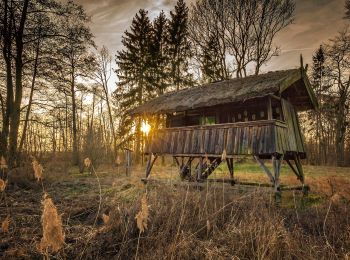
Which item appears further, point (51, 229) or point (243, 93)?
point (243, 93)

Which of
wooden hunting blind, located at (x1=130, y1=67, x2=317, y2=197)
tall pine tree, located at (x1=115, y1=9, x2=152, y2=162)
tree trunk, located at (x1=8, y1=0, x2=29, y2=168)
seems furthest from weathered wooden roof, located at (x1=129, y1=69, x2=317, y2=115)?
tall pine tree, located at (x1=115, y1=9, x2=152, y2=162)

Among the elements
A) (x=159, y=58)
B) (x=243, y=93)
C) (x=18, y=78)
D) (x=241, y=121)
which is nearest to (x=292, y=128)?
(x=241, y=121)

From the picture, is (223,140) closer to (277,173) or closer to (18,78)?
(277,173)

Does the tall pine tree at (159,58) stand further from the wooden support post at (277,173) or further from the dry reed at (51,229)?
the dry reed at (51,229)

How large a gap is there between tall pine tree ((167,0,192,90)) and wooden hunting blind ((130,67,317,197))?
45.6 ft

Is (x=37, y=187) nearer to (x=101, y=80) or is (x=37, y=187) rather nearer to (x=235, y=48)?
(x=235, y=48)

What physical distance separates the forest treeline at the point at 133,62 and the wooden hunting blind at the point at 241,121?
5.96 ft

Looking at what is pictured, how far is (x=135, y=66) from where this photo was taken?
28922mm

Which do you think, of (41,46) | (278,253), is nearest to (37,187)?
(41,46)

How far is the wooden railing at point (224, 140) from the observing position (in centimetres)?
1047

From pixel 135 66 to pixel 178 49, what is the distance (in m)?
A: 4.82

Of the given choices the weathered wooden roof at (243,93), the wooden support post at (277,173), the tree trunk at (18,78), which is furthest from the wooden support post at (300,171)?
the tree trunk at (18,78)

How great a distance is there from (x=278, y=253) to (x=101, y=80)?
102ft

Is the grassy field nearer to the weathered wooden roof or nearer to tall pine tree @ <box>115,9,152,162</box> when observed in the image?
the weathered wooden roof
